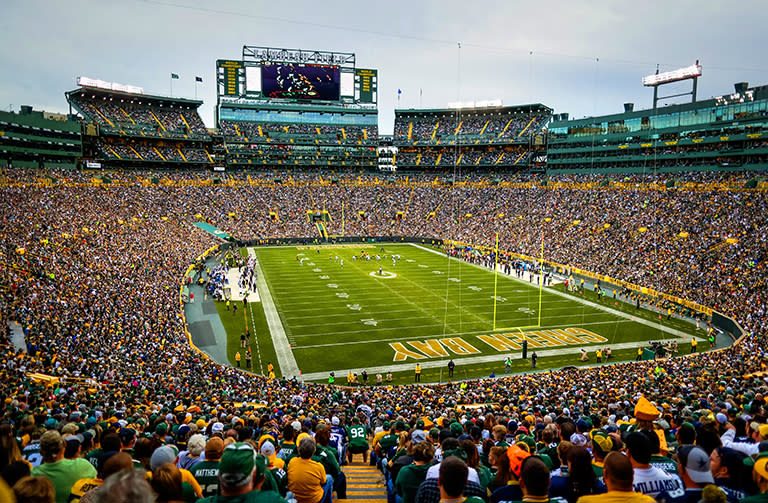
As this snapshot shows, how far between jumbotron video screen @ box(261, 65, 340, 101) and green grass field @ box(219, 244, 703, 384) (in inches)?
1802

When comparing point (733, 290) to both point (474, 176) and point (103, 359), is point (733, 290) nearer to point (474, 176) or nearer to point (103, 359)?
point (103, 359)

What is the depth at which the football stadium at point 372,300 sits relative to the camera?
173 inches

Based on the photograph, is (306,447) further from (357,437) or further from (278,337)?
(278,337)

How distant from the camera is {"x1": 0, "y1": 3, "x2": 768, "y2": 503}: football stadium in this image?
439 cm

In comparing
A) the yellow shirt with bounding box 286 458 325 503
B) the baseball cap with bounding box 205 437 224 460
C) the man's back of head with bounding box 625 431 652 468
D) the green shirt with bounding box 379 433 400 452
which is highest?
the man's back of head with bounding box 625 431 652 468

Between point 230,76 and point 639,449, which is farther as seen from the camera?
point 230,76

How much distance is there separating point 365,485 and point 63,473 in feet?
14.7

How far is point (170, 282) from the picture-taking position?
97.2 ft

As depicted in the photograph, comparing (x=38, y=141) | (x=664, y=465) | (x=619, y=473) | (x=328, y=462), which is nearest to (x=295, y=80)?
(x=38, y=141)

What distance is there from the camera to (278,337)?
81.2ft

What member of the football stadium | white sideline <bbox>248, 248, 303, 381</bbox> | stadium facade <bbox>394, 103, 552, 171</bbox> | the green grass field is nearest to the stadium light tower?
the football stadium

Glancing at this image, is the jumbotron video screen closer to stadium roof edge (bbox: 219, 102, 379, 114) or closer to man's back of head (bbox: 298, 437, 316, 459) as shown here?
stadium roof edge (bbox: 219, 102, 379, 114)

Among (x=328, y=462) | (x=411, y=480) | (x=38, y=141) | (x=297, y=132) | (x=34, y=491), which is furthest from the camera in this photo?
(x=297, y=132)

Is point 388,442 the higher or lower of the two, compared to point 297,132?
lower
